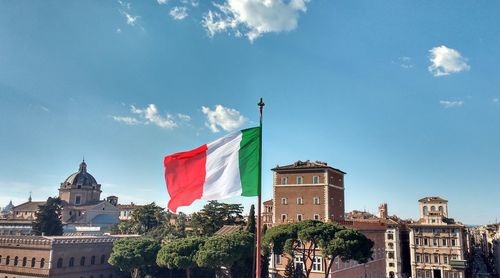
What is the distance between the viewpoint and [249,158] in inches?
515

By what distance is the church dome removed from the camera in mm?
97000

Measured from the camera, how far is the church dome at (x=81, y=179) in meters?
97.0

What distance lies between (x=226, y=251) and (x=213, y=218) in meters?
20.6

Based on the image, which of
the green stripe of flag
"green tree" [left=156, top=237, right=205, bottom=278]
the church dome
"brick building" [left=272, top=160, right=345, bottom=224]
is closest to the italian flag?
the green stripe of flag

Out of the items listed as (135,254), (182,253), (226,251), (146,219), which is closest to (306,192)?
(226,251)

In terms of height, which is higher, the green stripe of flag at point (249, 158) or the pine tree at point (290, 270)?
the green stripe of flag at point (249, 158)

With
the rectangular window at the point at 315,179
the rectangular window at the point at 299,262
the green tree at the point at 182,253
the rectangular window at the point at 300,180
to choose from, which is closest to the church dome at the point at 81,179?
the green tree at the point at 182,253

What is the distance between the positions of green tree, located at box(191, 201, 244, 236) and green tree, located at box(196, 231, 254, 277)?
17.7 m

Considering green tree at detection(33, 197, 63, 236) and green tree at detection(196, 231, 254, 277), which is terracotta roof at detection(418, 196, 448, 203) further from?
green tree at detection(33, 197, 63, 236)

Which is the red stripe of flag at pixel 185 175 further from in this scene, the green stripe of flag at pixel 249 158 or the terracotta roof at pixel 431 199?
the terracotta roof at pixel 431 199

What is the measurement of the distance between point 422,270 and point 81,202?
75.1 meters

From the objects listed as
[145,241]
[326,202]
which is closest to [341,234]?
[326,202]

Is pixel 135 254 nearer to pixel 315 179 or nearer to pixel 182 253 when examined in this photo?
pixel 182 253

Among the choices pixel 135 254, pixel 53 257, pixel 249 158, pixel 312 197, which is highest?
pixel 312 197
